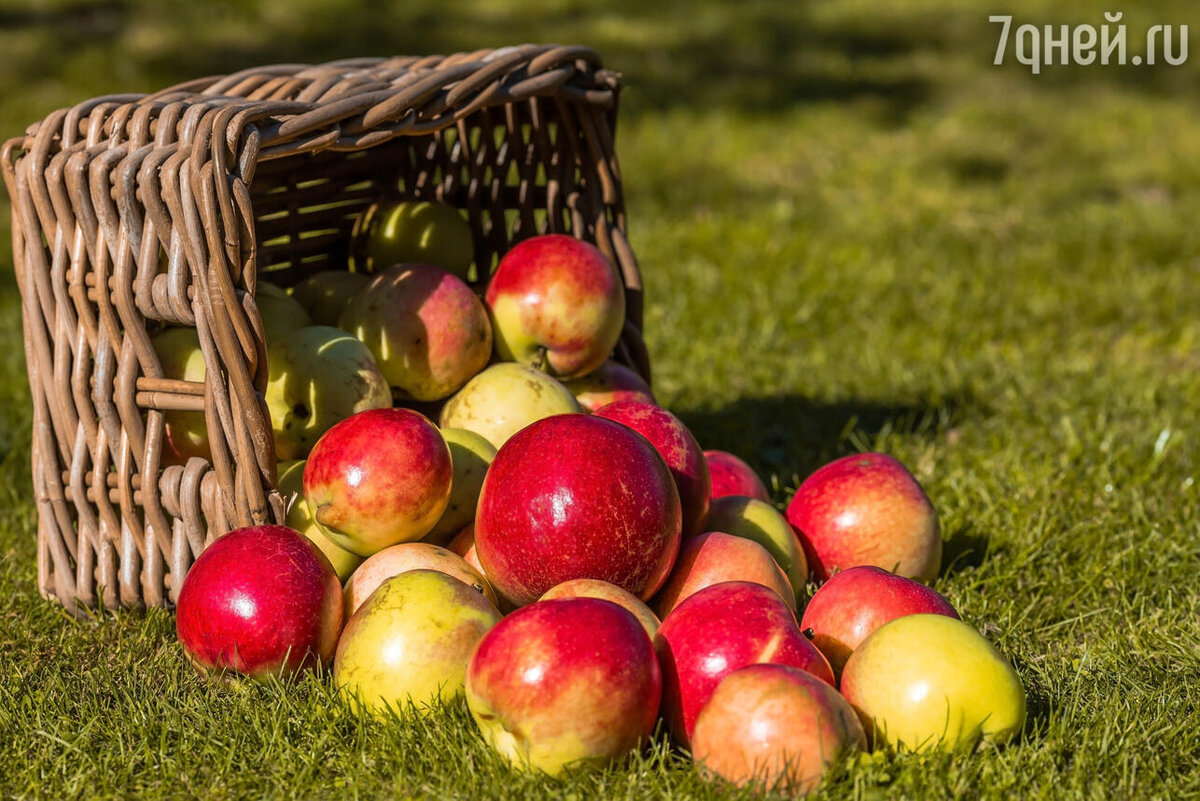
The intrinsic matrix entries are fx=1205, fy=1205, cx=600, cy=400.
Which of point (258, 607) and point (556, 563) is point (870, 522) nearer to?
point (556, 563)

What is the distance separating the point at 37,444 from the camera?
226 centimetres

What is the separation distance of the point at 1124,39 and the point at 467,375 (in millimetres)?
8378

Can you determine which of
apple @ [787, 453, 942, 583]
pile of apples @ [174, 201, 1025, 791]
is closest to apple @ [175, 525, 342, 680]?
pile of apples @ [174, 201, 1025, 791]

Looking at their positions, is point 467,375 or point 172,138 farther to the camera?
point 467,375

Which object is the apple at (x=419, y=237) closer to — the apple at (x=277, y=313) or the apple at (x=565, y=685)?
the apple at (x=277, y=313)

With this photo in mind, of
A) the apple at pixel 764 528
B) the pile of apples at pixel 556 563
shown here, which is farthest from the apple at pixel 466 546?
the apple at pixel 764 528

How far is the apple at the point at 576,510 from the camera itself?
190 cm

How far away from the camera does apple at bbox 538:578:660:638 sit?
6.11ft

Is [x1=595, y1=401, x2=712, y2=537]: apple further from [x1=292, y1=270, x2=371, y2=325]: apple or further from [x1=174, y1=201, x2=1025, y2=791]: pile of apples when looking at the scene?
[x1=292, y1=270, x2=371, y2=325]: apple

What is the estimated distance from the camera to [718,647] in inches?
69.1

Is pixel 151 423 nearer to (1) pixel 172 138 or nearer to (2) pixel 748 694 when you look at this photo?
(1) pixel 172 138

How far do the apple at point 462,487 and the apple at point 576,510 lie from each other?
0.23 metres

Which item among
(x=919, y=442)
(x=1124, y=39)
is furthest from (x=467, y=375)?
(x=1124, y=39)

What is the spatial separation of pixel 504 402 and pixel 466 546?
0.33 metres
